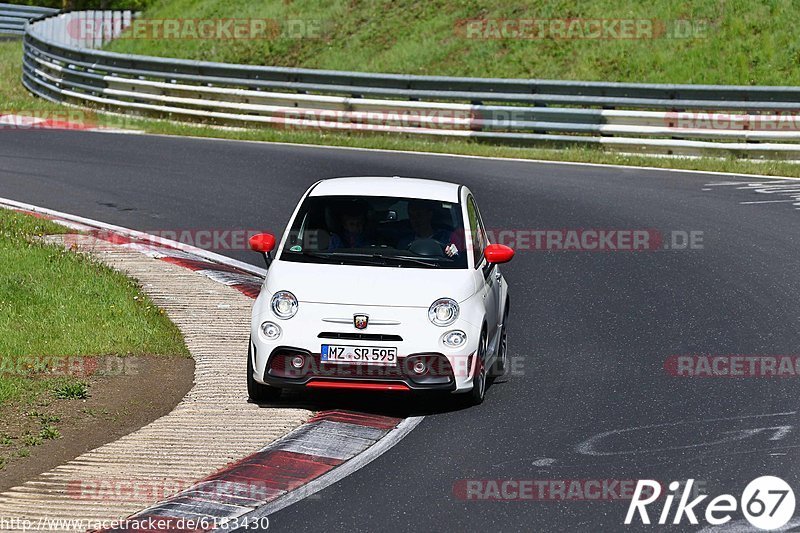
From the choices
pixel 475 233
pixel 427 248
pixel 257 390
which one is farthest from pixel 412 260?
pixel 257 390

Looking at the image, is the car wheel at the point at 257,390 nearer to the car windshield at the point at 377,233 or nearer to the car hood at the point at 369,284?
the car hood at the point at 369,284

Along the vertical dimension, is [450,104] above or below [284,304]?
above

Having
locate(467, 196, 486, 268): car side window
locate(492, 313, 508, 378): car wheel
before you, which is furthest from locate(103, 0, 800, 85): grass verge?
locate(492, 313, 508, 378): car wheel

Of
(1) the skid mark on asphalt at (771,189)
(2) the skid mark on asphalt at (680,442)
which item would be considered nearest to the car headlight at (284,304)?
(2) the skid mark on asphalt at (680,442)

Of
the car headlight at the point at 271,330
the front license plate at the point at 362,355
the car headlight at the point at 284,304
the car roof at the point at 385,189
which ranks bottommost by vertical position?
the front license plate at the point at 362,355

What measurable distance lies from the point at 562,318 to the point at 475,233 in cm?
201

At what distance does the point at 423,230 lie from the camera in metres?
9.88

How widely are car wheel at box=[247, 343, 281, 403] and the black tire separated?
1405mm

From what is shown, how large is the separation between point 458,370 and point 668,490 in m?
2.08

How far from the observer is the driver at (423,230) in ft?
31.9

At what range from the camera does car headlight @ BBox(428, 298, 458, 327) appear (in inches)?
353

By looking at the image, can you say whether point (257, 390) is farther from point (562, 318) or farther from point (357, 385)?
point (562, 318)

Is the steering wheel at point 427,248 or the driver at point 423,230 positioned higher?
the driver at point 423,230

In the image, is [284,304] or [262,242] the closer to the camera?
[284,304]
